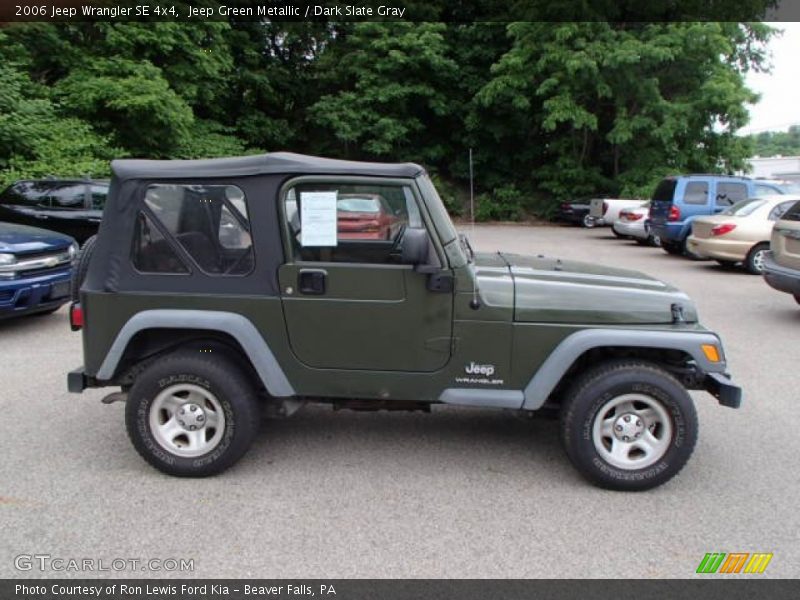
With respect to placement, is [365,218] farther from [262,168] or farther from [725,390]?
[725,390]

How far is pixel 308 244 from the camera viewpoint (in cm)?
372

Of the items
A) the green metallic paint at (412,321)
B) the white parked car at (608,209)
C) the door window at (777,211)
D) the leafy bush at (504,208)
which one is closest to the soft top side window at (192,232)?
the green metallic paint at (412,321)

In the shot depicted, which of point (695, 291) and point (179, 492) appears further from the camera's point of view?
point (695, 291)

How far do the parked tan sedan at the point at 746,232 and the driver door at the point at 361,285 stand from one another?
33.6ft

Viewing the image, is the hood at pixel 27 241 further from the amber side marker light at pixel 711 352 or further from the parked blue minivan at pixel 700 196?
the parked blue minivan at pixel 700 196

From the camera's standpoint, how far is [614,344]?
12.1ft

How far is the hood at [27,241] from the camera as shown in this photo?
713 centimetres

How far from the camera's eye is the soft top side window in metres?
3.79

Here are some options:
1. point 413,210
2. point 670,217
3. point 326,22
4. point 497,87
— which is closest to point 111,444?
point 413,210

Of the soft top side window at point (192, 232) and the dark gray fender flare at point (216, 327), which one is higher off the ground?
the soft top side window at point (192, 232)

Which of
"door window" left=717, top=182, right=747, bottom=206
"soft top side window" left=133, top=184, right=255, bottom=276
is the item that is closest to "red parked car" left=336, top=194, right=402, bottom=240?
"soft top side window" left=133, top=184, right=255, bottom=276

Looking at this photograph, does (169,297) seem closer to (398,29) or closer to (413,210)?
(413,210)

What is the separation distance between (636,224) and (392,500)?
15.7 m

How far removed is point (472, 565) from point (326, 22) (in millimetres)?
30793
